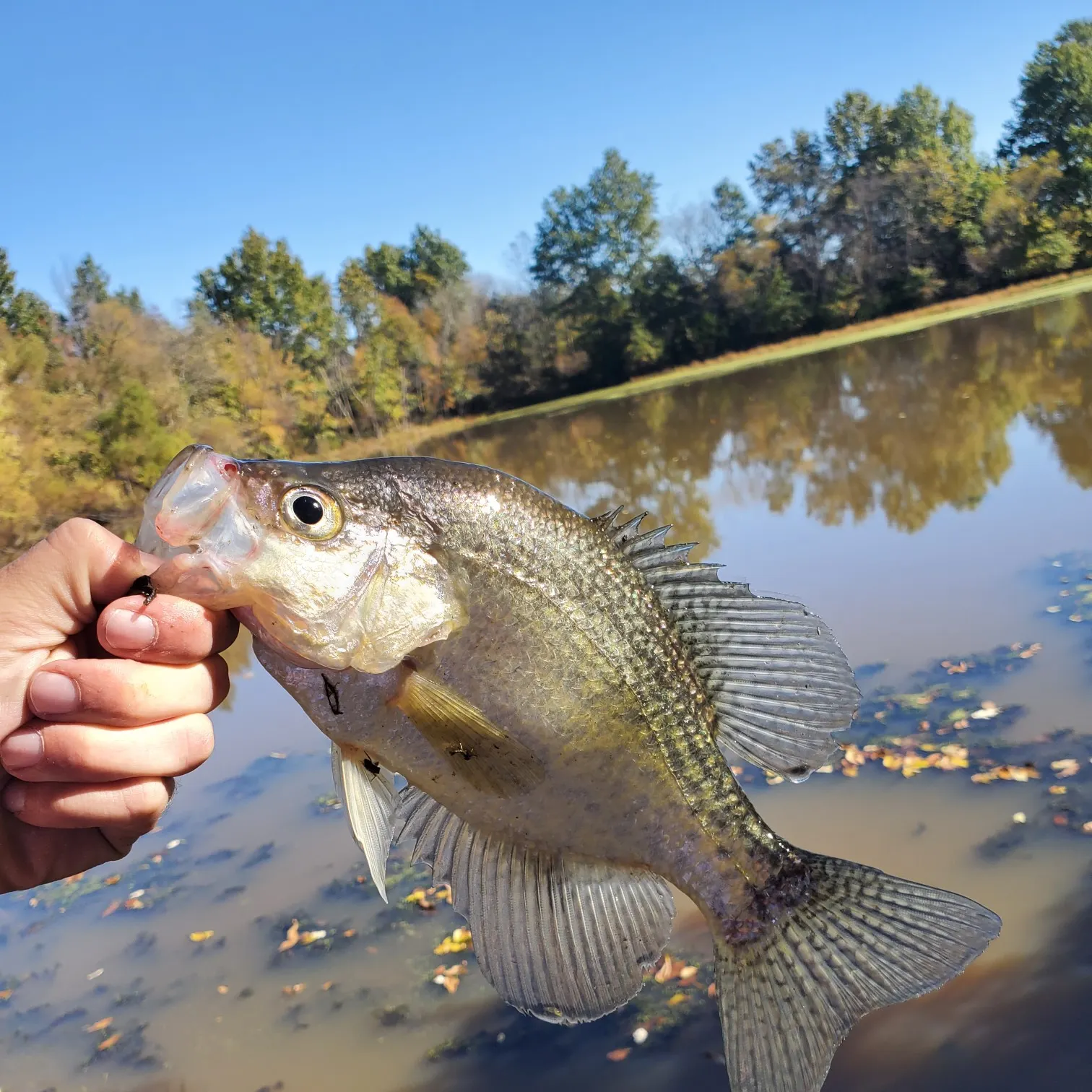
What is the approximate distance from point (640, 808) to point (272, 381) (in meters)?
44.3

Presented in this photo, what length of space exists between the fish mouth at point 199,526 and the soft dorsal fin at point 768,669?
777 millimetres

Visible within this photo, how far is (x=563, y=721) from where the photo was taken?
162 centimetres

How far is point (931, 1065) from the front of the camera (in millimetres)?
3098

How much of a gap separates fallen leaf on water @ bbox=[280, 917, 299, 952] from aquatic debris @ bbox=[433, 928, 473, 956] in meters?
0.94

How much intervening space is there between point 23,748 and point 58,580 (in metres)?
0.34

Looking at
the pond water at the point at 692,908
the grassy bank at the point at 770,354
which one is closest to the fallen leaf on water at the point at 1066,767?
the pond water at the point at 692,908

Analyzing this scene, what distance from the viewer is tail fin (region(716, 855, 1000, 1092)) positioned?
1.64 meters

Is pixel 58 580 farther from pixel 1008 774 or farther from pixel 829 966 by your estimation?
pixel 1008 774

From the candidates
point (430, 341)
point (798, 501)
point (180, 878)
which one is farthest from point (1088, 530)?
point (430, 341)

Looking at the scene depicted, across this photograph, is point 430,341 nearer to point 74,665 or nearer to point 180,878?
point 180,878

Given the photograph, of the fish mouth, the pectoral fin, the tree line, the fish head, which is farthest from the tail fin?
the tree line

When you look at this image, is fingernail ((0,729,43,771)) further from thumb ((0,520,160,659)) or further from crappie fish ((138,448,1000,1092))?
crappie fish ((138,448,1000,1092))

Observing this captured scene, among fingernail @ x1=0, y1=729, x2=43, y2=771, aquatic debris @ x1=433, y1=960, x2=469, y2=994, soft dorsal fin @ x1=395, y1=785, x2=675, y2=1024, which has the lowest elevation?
aquatic debris @ x1=433, y1=960, x2=469, y2=994

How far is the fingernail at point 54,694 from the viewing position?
160cm
